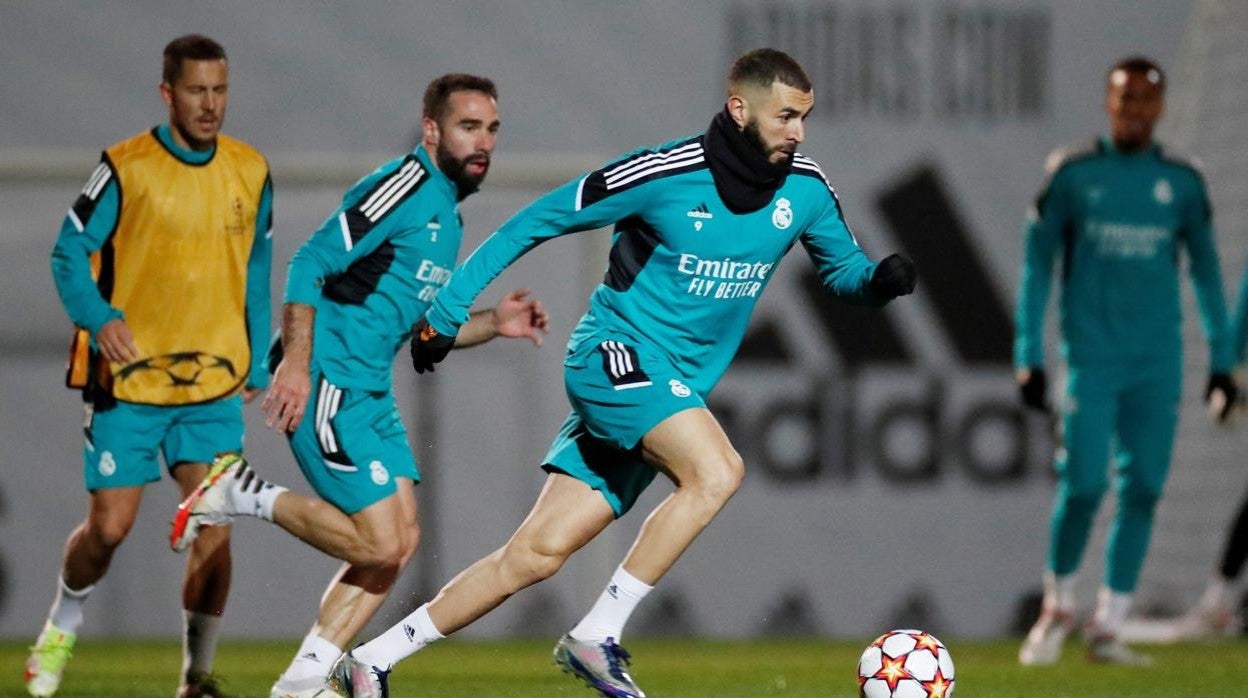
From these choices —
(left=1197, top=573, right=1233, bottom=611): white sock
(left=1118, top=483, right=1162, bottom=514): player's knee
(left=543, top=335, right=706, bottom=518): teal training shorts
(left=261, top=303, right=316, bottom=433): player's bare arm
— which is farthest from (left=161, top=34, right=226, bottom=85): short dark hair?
(left=1197, top=573, right=1233, bottom=611): white sock

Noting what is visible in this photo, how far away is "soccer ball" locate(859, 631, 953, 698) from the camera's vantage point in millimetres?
5227

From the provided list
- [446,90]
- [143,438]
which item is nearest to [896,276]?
[446,90]

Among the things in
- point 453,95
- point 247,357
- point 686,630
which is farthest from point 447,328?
point 686,630

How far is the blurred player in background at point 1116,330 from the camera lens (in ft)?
26.9

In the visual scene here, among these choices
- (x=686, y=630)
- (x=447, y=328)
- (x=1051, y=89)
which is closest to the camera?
(x=447, y=328)

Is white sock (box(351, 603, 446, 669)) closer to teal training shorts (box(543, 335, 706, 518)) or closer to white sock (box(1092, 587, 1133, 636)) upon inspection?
teal training shorts (box(543, 335, 706, 518))

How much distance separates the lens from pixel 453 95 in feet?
20.6

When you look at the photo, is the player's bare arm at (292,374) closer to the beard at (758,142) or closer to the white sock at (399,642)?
the white sock at (399,642)

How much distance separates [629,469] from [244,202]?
1.92 m

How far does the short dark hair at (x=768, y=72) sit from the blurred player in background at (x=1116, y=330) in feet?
10.3

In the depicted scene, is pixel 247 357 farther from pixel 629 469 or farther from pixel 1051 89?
pixel 1051 89

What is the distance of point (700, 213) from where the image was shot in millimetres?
5426

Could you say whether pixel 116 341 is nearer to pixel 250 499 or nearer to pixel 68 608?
pixel 250 499

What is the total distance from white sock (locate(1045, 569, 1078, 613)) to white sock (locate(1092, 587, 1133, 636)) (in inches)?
5.1
